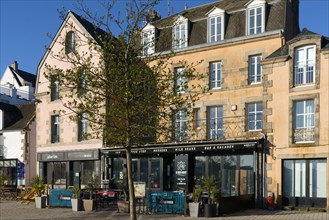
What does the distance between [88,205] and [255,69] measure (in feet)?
33.2

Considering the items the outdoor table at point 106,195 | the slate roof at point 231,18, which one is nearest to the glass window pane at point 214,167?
the outdoor table at point 106,195

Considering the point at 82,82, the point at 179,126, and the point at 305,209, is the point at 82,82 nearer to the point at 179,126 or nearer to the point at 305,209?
the point at 179,126

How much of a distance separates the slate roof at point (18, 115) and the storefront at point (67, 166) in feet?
15.2

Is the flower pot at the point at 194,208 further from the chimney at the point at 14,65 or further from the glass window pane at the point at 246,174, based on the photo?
the chimney at the point at 14,65

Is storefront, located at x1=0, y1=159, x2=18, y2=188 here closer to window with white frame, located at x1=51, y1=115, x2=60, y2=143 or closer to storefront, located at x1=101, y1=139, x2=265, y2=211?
window with white frame, located at x1=51, y1=115, x2=60, y2=143

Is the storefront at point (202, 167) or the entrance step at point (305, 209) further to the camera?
the storefront at point (202, 167)

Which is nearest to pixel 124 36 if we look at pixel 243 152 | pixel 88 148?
pixel 243 152

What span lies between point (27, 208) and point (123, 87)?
1267 centimetres

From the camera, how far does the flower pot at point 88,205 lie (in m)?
19.1

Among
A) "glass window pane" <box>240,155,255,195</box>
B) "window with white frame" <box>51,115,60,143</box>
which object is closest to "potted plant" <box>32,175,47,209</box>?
"window with white frame" <box>51,115,60,143</box>

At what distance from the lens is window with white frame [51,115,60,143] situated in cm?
2788

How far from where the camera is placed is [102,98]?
36.7 feet

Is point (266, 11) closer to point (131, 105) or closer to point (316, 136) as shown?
point (316, 136)

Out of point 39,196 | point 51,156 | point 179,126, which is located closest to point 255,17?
point 179,126
